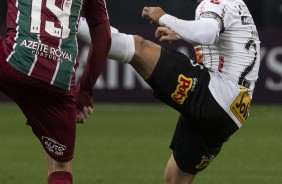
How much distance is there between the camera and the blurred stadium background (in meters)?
10.3

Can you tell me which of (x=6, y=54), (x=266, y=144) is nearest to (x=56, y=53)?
(x=6, y=54)

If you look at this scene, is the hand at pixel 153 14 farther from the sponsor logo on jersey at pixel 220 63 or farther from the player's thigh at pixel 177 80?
the sponsor logo on jersey at pixel 220 63

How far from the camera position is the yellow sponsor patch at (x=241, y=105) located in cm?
734

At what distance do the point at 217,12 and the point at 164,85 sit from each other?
61 cm

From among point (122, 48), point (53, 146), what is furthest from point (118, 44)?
point (53, 146)

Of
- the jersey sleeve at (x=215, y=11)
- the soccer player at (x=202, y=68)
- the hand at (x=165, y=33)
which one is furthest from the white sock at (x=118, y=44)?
the jersey sleeve at (x=215, y=11)

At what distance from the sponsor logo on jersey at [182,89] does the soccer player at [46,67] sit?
111cm

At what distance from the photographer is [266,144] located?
12.5 metres

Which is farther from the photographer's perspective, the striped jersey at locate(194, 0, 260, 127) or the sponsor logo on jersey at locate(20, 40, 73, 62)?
the striped jersey at locate(194, 0, 260, 127)

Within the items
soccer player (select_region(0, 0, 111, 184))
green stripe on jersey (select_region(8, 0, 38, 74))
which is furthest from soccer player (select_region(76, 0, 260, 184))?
green stripe on jersey (select_region(8, 0, 38, 74))

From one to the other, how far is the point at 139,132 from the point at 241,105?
5.92 m

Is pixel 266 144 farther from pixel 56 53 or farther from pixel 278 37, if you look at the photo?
pixel 56 53

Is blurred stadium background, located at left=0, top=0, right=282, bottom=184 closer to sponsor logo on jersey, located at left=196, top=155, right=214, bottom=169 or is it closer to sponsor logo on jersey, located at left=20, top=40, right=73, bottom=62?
sponsor logo on jersey, located at left=196, top=155, right=214, bottom=169

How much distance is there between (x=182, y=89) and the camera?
7.16 meters
